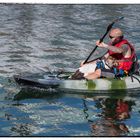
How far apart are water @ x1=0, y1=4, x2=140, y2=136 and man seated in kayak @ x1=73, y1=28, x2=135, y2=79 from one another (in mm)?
703

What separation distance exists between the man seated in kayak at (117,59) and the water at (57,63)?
703 mm

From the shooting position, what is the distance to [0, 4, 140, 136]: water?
1168 centimetres

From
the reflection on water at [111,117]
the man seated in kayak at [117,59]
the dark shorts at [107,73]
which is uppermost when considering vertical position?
the man seated in kayak at [117,59]

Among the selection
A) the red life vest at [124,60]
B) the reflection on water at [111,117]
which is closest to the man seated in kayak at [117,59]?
the red life vest at [124,60]

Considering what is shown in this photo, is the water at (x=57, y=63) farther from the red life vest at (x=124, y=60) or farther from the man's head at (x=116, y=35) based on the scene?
the man's head at (x=116, y=35)

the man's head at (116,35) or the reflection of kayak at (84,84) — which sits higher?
the man's head at (116,35)

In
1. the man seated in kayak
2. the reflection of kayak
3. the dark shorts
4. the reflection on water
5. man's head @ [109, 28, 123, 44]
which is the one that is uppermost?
man's head @ [109, 28, 123, 44]

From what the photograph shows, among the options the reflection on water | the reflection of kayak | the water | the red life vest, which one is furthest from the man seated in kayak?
the reflection on water

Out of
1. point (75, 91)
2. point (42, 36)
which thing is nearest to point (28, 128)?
point (75, 91)

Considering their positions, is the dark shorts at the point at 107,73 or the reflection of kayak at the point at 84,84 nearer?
the reflection of kayak at the point at 84,84

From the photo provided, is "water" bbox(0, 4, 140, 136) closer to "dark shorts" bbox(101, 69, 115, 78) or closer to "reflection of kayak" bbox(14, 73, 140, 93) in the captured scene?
"reflection of kayak" bbox(14, 73, 140, 93)

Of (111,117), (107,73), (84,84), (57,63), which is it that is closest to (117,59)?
(107,73)

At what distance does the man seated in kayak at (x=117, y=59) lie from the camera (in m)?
14.1

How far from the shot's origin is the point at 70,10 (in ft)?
96.8
